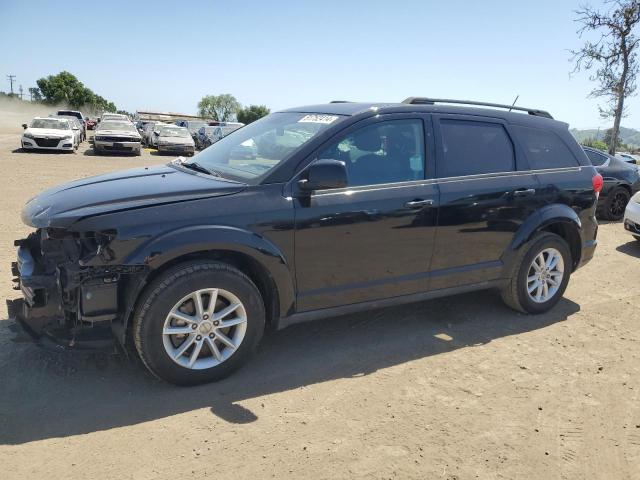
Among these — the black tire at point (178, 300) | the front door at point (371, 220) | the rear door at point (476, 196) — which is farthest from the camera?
the rear door at point (476, 196)

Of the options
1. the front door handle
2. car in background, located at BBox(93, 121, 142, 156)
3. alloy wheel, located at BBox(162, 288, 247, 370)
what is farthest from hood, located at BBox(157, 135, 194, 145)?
alloy wheel, located at BBox(162, 288, 247, 370)

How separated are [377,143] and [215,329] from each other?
1867 mm

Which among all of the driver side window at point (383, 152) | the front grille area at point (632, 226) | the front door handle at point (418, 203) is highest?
the driver side window at point (383, 152)

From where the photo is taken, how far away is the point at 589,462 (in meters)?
2.82

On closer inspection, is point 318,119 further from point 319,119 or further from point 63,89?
point 63,89

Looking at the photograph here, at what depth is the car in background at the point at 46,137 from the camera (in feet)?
64.5

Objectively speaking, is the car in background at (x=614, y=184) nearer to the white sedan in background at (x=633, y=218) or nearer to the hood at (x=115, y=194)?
the white sedan in background at (x=633, y=218)

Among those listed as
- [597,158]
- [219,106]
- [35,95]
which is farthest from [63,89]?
[597,158]

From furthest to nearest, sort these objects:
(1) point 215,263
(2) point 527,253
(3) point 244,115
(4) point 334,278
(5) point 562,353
→ (3) point 244,115 → (2) point 527,253 → (5) point 562,353 → (4) point 334,278 → (1) point 215,263

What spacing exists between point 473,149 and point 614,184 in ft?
23.9

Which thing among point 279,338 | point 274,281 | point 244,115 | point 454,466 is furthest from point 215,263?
point 244,115

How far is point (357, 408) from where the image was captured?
3225 millimetres

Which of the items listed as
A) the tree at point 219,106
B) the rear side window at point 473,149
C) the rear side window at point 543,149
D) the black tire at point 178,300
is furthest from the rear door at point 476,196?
the tree at point 219,106

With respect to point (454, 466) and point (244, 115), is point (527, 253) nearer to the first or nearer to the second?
point (454, 466)
